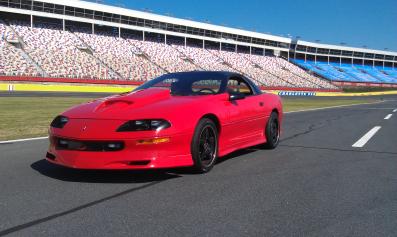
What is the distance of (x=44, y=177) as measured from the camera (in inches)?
188

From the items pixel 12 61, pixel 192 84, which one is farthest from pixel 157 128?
pixel 12 61

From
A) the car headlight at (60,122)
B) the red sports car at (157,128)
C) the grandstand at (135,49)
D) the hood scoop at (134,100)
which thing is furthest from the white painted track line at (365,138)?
the grandstand at (135,49)

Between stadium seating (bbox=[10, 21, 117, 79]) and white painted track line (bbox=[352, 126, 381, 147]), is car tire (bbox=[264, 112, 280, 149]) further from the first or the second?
stadium seating (bbox=[10, 21, 117, 79])

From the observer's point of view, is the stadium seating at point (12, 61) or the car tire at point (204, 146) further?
the stadium seating at point (12, 61)

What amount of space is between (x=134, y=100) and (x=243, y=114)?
173cm

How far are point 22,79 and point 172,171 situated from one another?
2902 centimetres

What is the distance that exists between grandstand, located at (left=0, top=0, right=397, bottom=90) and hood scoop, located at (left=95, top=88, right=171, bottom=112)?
97.6 ft

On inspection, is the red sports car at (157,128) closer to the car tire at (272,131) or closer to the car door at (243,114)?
the car door at (243,114)

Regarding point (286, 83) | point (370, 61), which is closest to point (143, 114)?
point (286, 83)

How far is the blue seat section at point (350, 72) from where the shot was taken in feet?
254

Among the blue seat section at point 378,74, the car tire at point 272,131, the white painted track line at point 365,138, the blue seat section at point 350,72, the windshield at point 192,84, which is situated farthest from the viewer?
the blue seat section at point 378,74

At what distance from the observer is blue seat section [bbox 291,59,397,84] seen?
7750 cm

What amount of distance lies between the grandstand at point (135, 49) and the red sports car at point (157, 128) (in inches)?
1170

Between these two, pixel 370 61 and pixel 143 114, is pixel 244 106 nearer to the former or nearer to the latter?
pixel 143 114
